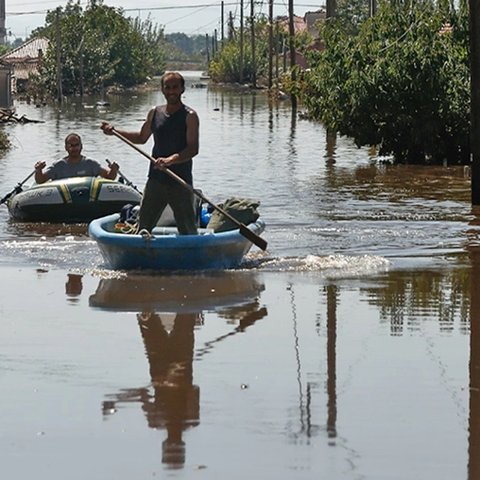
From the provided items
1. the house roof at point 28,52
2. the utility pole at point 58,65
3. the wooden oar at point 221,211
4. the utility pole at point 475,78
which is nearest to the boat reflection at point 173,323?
the wooden oar at point 221,211

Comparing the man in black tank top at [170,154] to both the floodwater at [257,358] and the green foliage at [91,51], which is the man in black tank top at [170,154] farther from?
the green foliage at [91,51]

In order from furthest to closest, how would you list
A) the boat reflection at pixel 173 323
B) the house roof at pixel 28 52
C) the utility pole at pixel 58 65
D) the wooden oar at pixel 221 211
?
the house roof at pixel 28 52 → the utility pole at pixel 58 65 → the wooden oar at pixel 221 211 → the boat reflection at pixel 173 323

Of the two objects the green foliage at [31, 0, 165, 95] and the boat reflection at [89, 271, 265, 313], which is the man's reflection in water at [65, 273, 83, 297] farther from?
the green foliage at [31, 0, 165, 95]

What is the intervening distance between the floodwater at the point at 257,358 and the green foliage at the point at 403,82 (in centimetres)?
852

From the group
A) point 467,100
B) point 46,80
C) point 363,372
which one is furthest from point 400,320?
point 46,80

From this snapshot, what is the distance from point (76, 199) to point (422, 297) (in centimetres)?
642

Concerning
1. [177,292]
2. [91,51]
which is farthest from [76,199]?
[91,51]

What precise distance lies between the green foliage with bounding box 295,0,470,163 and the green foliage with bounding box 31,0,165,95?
5177cm

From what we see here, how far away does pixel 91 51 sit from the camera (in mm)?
91625

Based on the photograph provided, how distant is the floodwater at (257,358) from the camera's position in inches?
298

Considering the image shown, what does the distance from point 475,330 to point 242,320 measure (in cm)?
176

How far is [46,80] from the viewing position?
3327 inches

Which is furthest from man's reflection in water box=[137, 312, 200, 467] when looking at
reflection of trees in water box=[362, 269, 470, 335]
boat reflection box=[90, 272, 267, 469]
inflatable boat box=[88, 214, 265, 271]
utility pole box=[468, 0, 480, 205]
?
Result: utility pole box=[468, 0, 480, 205]

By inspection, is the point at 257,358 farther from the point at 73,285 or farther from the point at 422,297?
the point at 73,285
